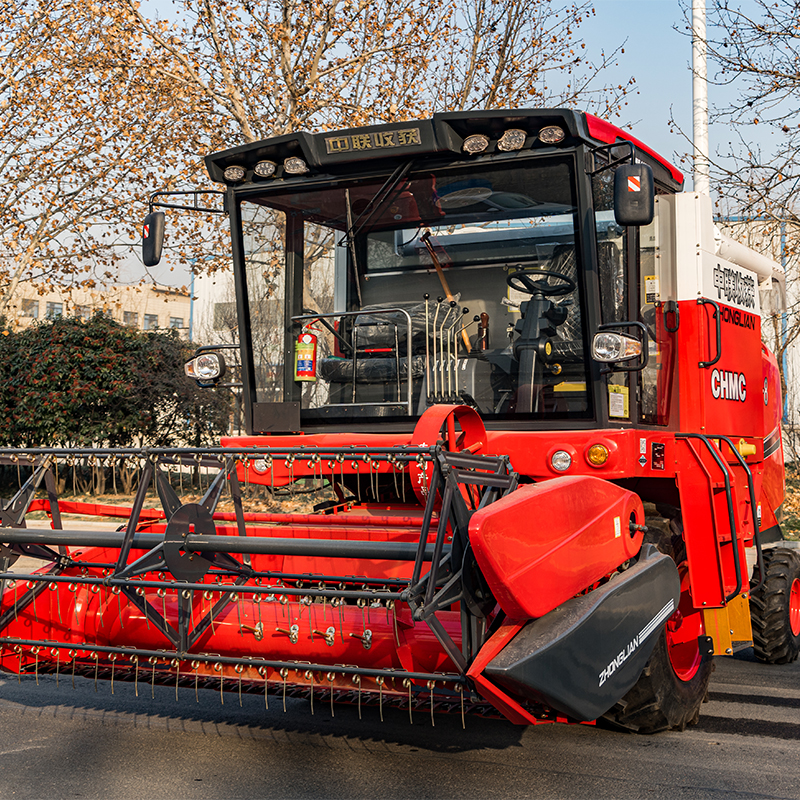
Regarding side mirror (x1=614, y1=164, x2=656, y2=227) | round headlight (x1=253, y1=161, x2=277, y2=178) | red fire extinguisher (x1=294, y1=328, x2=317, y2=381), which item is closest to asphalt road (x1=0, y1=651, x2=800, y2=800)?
red fire extinguisher (x1=294, y1=328, x2=317, y2=381)

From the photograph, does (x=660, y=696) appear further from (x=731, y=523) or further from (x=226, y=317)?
(x=226, y=317)

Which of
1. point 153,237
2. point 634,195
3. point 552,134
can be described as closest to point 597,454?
point 634,195

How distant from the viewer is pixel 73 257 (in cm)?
1608

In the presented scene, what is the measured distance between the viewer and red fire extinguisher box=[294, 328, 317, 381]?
5.50m

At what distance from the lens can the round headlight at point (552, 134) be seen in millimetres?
4578

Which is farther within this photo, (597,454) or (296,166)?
(296,166)

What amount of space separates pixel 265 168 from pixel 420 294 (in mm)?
1208

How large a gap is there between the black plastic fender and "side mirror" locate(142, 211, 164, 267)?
3571 mm

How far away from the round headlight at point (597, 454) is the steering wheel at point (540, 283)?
35.3 inches

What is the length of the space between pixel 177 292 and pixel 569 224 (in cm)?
1132

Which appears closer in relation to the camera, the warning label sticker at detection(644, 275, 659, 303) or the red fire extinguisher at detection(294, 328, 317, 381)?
the warning label sticker at detection(644, 275, 659, 303)

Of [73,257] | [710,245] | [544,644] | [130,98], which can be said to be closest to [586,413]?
[710,245]

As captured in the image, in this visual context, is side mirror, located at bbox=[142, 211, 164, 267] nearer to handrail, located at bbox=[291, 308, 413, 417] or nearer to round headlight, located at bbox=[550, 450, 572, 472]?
handrail, located at bbox=[291, 308, 413, 417]

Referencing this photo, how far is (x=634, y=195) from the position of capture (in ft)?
14.0
